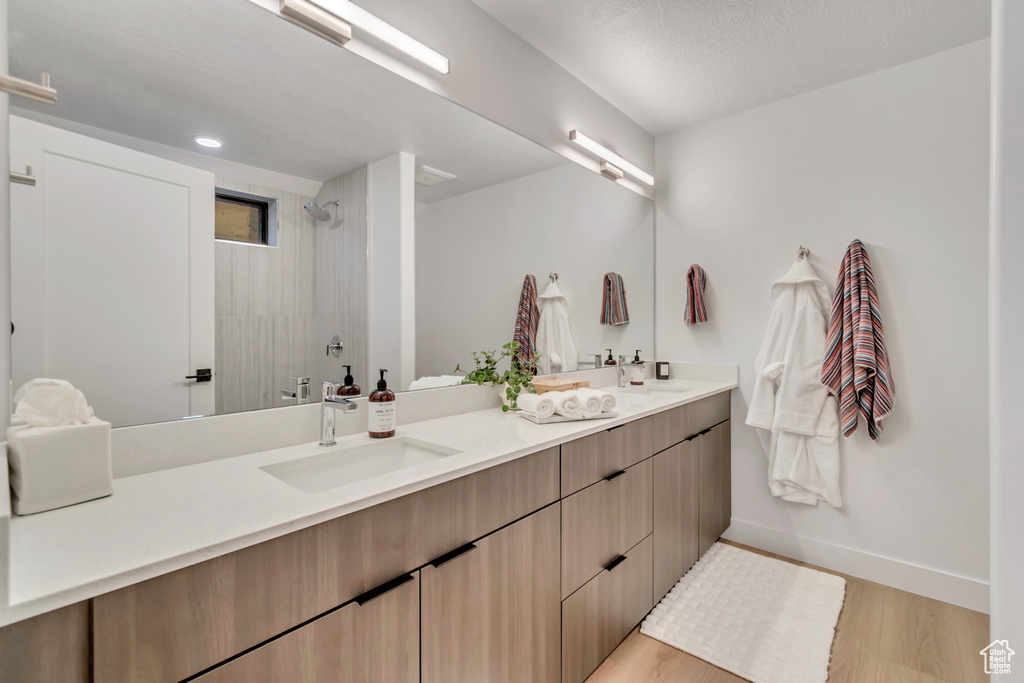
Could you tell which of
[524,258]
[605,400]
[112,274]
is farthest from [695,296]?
[112,274]

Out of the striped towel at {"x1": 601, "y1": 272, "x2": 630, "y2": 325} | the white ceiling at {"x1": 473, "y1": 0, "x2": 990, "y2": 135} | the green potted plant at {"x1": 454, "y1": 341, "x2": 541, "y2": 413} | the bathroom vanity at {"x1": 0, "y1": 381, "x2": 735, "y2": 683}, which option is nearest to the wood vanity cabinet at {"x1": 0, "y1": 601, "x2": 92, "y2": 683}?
the bathroom vanity at {"x1": 0, "y1": 381, "x2": 735, "y2": 683}

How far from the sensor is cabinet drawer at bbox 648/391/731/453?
1931 mm

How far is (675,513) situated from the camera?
2080 mm

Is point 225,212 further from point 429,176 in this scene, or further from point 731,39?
point 731,39

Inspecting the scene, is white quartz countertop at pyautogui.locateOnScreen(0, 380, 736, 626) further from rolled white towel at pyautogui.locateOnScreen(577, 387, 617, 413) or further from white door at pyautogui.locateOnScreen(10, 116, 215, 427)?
rolled white towel at pyautogui.locateOnScreen(577, 387, 617, 413)

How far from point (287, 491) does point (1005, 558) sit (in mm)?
1149

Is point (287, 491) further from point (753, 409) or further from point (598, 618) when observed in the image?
point (753, 409)

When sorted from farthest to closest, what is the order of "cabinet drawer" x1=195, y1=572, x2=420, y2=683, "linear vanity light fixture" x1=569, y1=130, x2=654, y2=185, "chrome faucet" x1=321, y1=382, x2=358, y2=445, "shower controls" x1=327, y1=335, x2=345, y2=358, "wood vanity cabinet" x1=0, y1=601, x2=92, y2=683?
"linear vanity light fixture" x1=569, y1=130, x2=654, y2=185 → "shower controls" x1=327, y1=335, x2=345, y2=358 → "chrome faucet" x1=321, y1=382, x2=358, y2=445 → "cabinet drawer" x1=195, y1=572, x2=420, y2=683 → "wood vanity cabinet" x1=0, y1=601, x2=92, y2=683

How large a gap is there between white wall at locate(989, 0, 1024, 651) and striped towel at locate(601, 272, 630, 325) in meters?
2.01

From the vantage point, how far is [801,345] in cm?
231

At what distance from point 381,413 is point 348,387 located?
0.43ft

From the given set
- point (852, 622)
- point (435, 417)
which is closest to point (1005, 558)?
point (435, 417)

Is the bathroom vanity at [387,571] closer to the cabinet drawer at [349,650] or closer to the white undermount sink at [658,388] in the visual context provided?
the cabinet drawer at [349,650]

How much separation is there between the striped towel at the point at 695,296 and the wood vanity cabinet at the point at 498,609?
178 centimetres
